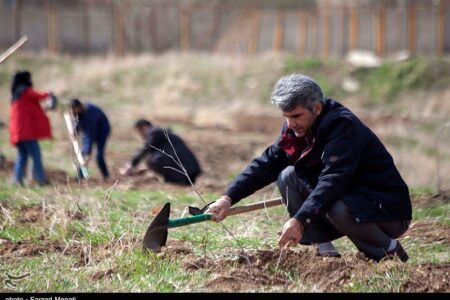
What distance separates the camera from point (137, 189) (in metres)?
10.9

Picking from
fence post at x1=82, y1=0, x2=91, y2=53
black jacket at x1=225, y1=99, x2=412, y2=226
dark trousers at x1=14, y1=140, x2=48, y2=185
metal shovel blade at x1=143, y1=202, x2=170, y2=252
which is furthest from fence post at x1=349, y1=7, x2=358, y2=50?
metal shovel blade at x1=143, y1=202, x2=170, y2=252

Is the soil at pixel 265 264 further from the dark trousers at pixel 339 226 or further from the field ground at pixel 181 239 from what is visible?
the dark trousers at pixel 339 226

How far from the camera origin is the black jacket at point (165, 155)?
40.8 feet

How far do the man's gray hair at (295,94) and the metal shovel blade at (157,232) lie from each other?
43.4 inches

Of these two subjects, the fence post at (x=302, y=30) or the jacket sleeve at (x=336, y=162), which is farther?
the fence post at (x=302, y=30)

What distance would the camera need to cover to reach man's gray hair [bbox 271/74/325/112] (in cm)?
566

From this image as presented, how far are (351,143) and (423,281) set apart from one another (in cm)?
98

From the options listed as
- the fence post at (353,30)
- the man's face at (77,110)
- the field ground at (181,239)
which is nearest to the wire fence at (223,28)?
the fence post at (353,30)

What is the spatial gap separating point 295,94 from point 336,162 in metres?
0.51

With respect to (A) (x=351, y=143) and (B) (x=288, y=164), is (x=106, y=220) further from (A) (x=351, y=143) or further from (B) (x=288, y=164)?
(A) (x=351, y=143)

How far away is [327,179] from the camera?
5680mm

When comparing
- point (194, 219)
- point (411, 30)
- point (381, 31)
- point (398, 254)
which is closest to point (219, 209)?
point (194, 219)

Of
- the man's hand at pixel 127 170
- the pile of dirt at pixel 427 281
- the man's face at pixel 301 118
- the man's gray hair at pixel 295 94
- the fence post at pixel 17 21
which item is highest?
the fence post at pixel 17 21

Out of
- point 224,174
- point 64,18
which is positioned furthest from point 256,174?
point 64,18
